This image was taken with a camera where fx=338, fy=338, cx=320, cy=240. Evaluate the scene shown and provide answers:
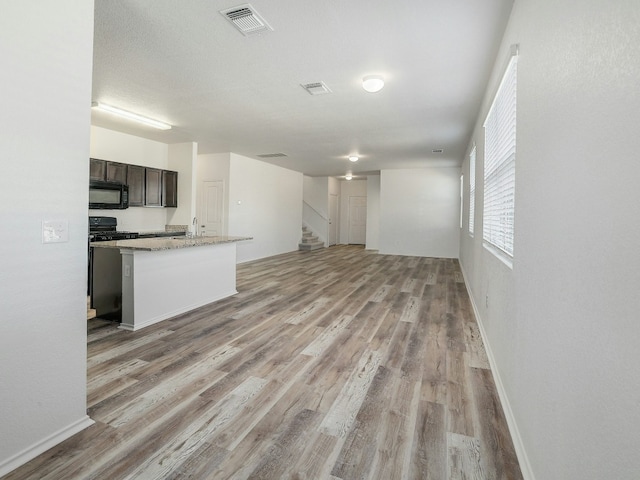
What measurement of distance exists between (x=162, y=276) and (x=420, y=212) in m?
7.81

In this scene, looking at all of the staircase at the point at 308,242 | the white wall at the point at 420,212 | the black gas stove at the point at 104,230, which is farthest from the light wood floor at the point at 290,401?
the staircase at the point at 308,242

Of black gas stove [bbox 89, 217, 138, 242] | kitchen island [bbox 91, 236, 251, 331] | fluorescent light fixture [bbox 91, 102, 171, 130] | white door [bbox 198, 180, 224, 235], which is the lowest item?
kitchen island [bbox 91, 236, 251, 331]

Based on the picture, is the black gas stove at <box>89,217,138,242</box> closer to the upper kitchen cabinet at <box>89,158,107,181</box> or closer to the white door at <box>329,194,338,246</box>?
the upper kitchen cabinet at <box>89,158,107,181</box>

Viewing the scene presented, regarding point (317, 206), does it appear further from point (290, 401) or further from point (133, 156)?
point (290, 401)

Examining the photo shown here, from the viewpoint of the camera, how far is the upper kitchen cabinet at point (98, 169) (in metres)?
5.36

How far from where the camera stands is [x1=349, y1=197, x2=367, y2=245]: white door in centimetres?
1376

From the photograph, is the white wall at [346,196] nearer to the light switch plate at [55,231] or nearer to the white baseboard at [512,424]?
the white baseboard at [512,424]

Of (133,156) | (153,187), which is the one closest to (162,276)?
(153,187)

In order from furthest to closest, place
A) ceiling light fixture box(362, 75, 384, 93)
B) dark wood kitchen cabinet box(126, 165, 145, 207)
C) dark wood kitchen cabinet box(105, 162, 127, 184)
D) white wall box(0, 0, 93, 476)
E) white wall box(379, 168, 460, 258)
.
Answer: white wall box(379, 168, 460, 258) < dark wood kitchen cabinet box(126, 165, 145, 207) < dark wood kitchen cabinet box(105, 162, 127, 184) < ceiling light fixture box(362, 75, 384, 93) < white wall box(0, 0, 93, 476)

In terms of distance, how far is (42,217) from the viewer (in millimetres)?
1690

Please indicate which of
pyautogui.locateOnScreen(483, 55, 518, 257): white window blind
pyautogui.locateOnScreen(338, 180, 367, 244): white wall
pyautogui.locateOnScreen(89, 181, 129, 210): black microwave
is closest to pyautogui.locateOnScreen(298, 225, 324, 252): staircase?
pyautogui.locateOnScreen(338, 180, 367, 244): white wall

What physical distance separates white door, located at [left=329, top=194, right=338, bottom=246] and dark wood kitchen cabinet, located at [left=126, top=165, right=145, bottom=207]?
732 cm

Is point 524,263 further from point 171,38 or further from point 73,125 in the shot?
point 171,38

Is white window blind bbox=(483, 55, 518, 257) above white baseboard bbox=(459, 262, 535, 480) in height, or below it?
above
